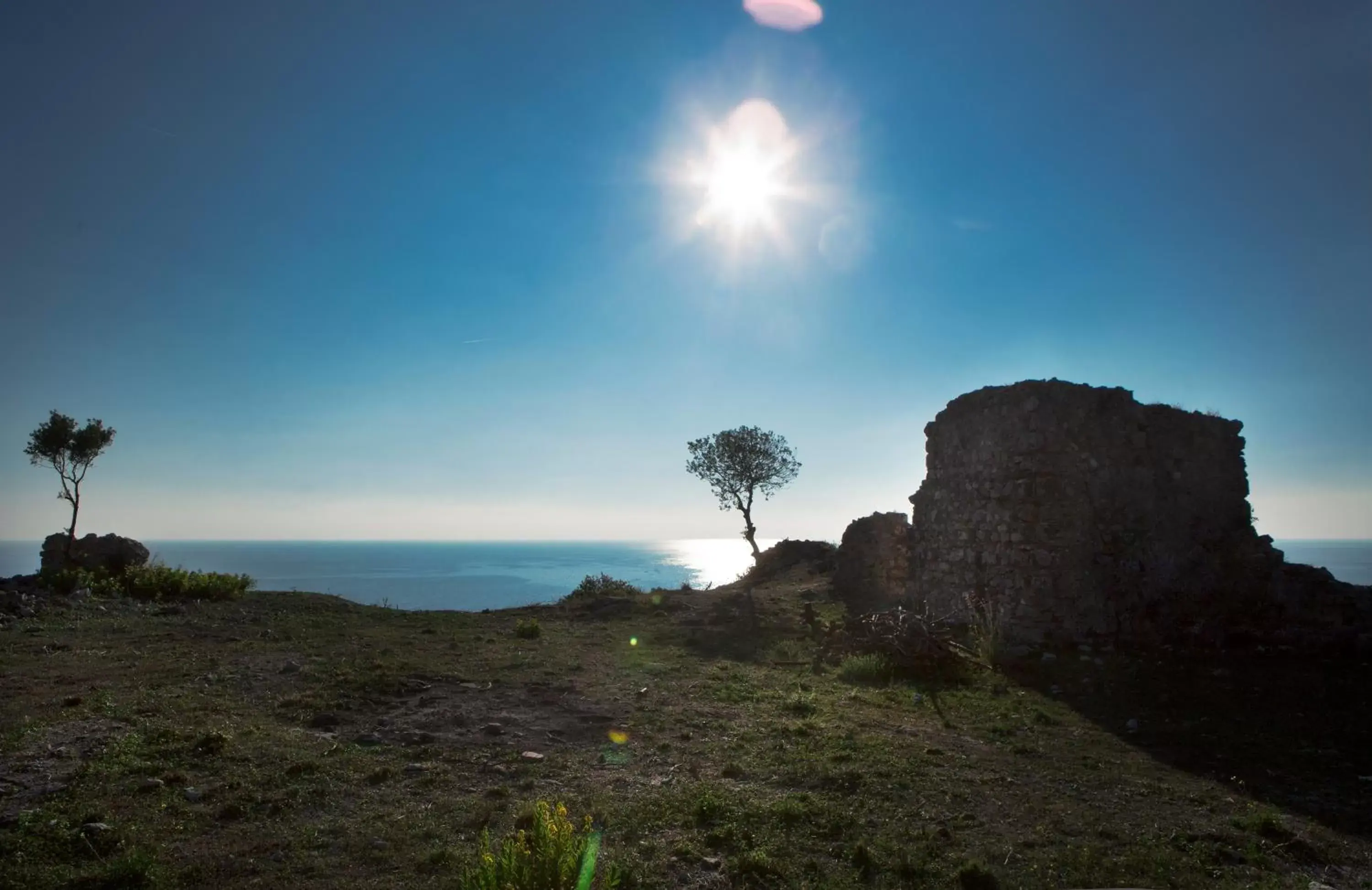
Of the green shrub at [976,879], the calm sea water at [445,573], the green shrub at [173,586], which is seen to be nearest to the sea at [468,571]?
the calm sea water at [445,573]

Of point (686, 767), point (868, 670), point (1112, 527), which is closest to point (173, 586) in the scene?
point (686, 767)

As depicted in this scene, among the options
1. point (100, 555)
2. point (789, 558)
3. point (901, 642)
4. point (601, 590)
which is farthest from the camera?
point (789, 558)

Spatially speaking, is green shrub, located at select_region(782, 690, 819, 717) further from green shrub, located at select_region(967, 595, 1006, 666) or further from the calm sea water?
the calm sea water

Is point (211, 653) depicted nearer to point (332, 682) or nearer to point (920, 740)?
point (332, 682)

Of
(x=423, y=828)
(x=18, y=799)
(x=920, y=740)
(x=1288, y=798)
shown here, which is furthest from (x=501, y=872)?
(x=1288, y=798)

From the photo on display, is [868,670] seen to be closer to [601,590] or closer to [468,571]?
[601,590]

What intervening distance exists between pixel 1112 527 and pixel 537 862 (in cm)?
1262

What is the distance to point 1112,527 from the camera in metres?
12.9

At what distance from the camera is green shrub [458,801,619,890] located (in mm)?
3695

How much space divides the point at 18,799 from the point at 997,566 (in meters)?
14.1

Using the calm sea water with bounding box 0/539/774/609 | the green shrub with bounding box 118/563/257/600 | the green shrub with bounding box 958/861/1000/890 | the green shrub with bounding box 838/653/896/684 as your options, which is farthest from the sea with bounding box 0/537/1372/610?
the green shrub with bounding box 958/861/1000/890

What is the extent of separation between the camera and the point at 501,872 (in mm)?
3729

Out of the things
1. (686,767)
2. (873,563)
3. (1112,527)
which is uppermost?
(1112,527)

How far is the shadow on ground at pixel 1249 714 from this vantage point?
6.77 m
